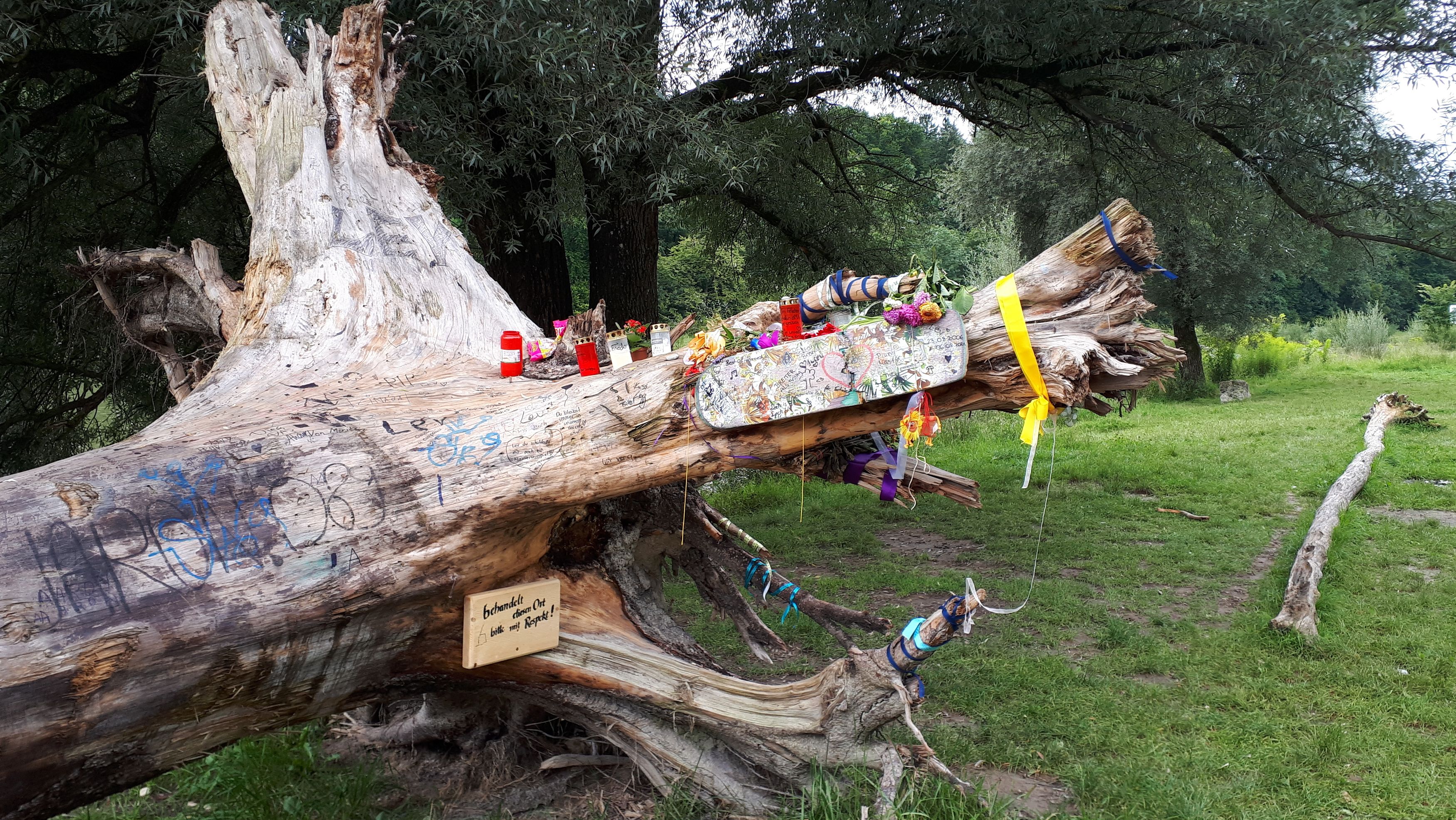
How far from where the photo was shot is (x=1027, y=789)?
347 cm

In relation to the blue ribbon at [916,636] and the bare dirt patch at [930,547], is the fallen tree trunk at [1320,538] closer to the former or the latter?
the bare dirt patch at [930,547]

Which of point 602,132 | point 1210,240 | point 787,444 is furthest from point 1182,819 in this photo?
point 1210,240

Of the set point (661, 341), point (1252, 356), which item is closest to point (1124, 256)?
point (661, 341)

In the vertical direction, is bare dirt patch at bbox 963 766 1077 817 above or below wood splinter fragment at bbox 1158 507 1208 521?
below

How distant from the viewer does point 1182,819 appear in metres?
3.11

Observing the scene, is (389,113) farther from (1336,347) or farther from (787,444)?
(1336,347)

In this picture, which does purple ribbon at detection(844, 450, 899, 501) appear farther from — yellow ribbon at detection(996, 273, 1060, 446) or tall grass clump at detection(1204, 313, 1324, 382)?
tall grass clump at detection(1204, 313, 1324, 382)

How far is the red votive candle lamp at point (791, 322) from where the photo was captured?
9.45 feet

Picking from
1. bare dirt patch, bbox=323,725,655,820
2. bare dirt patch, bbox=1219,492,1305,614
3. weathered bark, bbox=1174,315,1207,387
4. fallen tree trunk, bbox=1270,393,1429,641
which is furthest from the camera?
weathered bark, bbox=1174,315,1207,387

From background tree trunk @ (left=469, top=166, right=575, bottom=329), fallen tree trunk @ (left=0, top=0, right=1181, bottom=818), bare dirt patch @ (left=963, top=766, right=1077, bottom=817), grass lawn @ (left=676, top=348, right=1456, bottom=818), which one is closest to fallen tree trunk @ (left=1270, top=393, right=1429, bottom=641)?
grass lawn @ (left=676, top=348, right=1456, bottom=818)

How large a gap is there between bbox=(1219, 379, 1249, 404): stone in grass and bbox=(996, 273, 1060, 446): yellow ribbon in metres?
14.5

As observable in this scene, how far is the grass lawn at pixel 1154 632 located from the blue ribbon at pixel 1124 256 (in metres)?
1.87

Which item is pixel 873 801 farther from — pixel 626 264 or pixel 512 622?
pixel 626 264

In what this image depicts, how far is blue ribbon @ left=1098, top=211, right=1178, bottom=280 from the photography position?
2.53 m
